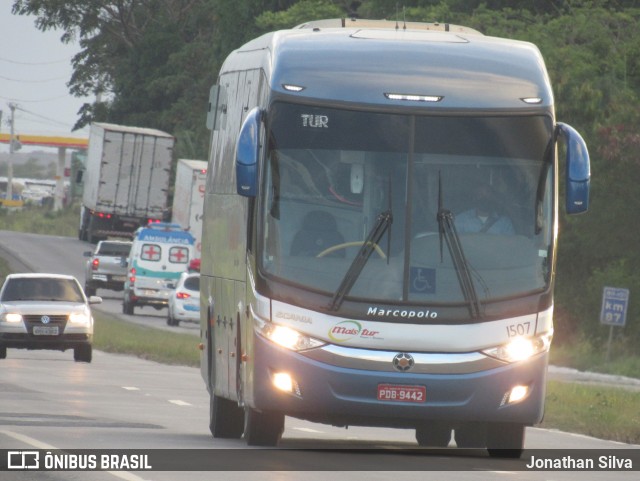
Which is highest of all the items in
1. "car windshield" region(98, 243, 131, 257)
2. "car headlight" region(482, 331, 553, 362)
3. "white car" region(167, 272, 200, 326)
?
"car headlight" region(482, 331, 553, 362)

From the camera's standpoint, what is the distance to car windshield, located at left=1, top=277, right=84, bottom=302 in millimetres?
34938

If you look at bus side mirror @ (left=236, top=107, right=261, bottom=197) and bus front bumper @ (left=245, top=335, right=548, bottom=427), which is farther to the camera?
bus side mirror @ (left=236, top=107, right=261, bottom=197)

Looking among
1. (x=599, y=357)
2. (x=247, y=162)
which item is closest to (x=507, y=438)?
(x=247, y=162)

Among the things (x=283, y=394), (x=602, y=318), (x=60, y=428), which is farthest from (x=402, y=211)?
(x=602, y=318)

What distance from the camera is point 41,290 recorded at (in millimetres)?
35250

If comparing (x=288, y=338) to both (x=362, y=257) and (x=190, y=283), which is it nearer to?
(x=362, y=257)

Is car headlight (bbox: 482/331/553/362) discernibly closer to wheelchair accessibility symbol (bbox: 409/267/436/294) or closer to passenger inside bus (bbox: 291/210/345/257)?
wheelchair accessibility symbol (bbox: 409/267/436/294)

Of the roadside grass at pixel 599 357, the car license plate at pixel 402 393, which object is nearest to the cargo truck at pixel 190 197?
the roadside grass at pixel 599 357

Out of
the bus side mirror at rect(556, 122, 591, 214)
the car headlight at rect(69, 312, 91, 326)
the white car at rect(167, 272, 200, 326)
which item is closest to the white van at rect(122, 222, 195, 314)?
the white car at rect(167, 272, 200, 326)

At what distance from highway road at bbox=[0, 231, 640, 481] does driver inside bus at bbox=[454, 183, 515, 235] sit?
72.5 inches

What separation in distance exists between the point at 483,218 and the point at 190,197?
174 feet

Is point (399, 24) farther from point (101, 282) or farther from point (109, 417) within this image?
point (101, 282)

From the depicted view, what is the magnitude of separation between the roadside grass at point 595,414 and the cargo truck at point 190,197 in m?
37.1

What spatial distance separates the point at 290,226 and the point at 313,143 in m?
0.69
